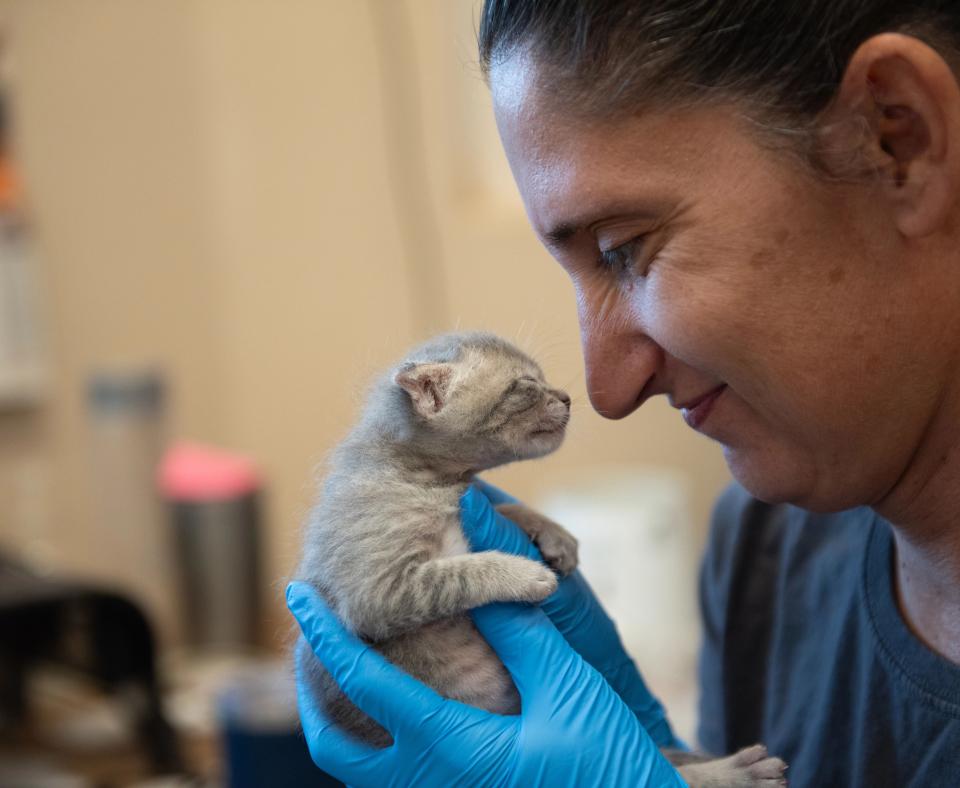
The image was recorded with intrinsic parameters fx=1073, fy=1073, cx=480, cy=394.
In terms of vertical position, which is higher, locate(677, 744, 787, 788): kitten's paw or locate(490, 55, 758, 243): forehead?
locate(490, 55, 758, 243): forehead

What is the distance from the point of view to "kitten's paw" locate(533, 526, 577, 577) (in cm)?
118

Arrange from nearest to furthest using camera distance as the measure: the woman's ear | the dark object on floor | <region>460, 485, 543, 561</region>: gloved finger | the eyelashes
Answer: the woman's ear
the eyelashes
<region>460, 485, 543, 561</region>: gloved finger
the dark object on floor

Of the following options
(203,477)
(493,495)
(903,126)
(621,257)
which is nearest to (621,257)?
(621,257)

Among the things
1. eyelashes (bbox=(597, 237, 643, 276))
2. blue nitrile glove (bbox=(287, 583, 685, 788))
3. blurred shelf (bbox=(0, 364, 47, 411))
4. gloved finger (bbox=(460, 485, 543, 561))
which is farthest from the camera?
blurred shelf (bbox=(0, 364, 47, 411))

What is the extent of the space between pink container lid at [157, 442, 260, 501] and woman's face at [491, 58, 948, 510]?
2081mm

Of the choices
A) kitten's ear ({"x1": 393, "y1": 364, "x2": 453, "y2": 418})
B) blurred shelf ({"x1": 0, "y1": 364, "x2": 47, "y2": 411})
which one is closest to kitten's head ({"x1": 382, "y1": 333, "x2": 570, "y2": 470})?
kitten's ear ({"x1": 393, "y1": 364, "x2": 453, "y2": 418})

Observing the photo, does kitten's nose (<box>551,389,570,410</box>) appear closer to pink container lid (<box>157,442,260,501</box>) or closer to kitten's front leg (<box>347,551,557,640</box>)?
kitten's front leg (<box>347,551,557,640</box>)

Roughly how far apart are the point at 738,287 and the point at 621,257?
11 centimetres

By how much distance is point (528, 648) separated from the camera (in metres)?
1.07

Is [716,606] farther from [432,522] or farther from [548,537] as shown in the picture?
[432,522]

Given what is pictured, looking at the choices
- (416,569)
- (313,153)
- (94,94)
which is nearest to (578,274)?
(416,569)

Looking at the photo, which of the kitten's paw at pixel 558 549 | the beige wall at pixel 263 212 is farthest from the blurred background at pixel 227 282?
the kitten's paw at pixel 558 549

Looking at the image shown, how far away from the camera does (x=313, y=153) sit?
126 inches

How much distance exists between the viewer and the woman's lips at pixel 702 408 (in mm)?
950
